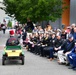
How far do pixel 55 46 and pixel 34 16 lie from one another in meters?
15.6

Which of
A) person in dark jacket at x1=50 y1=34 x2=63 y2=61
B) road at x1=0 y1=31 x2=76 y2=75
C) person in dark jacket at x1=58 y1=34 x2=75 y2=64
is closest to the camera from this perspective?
road at x1=0 y1=31 x2=76 y2=75

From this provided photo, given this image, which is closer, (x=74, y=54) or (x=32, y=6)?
(x=74, y=54)

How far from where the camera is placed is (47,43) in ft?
63.3

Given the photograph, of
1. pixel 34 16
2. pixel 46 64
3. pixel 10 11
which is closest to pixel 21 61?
pixel 46 64

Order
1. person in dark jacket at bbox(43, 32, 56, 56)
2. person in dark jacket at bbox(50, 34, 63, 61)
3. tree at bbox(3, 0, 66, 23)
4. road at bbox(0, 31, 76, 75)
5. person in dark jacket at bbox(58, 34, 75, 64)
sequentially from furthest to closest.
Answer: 1. tree at bbox(3, 0, 66, 23)
2. person in dark jacket at bbox(43, 32, 56, 56)
3. person in dark jacket at bbox(50, 34, 63, 61)
4. person in dark jacket at bbox(58, 34, 75, 64)
5. road at bbox(0, 31, 76, 75)

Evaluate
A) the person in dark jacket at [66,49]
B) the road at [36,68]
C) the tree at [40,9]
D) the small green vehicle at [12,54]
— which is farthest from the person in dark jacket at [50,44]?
the tree at [40,9]

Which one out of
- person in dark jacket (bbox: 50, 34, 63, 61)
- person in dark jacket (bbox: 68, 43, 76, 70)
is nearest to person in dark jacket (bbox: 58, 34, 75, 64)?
person in dark jacket (bbox: 68, 43, 76, 70)

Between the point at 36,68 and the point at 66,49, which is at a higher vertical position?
the point at 66,49

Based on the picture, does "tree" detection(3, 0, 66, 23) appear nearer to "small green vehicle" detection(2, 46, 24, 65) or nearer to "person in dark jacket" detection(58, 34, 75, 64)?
"person in dark jacket" detection(58, 34, 75, 64)

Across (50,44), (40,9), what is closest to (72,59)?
(50,44)

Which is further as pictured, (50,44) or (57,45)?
(50,44)

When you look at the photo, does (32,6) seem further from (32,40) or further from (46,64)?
(46,64)

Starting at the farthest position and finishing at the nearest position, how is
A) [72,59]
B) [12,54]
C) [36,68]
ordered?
[12,54] → [36,68] → [72,59]

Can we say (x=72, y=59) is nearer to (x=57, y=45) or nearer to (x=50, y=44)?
(x=57, y=45)
